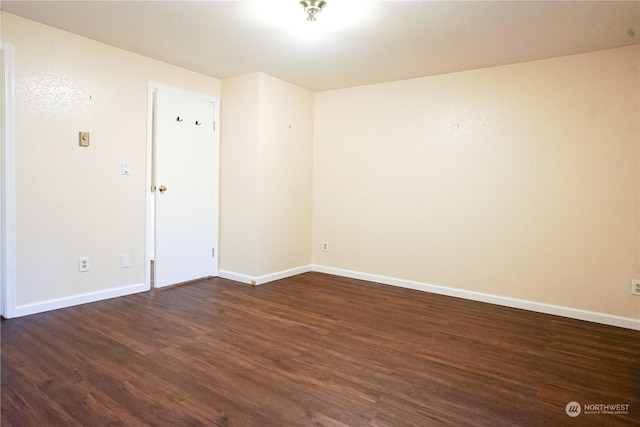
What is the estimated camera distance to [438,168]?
12.7ft

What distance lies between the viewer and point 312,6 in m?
2.38


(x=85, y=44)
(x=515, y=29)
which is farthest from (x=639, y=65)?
(x=85, y=44)

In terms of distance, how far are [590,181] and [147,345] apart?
147 inches

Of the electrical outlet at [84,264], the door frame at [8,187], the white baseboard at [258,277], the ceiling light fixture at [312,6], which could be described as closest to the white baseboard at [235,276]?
the white baseboard at [258,277]

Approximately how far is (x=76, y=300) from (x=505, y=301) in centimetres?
395

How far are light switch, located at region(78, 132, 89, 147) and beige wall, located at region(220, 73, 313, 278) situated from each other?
144 centimetres

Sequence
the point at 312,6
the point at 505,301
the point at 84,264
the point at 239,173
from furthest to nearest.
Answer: the point at 239,173 → the point at 505,301 → the point at 84,264 → the point at 312,6

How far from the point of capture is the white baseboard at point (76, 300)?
2887 millimetres

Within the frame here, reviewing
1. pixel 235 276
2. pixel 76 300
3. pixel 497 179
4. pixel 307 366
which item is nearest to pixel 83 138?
pixel 76 300

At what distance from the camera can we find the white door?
12.4 ft

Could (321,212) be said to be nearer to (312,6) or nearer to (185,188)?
(185,188)

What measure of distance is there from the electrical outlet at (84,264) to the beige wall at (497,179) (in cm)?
266

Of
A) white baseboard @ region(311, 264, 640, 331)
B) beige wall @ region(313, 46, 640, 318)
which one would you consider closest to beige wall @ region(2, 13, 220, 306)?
beige wall @ region(313, 46, 640, 318)

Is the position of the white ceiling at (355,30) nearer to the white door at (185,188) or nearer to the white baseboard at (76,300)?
the white door at (185,188)
